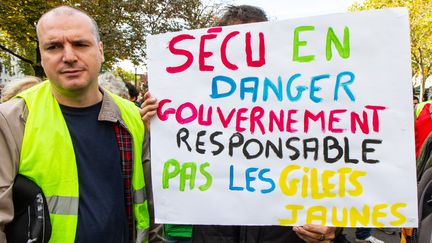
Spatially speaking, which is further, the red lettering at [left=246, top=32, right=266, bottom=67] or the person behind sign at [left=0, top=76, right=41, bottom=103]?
the person behind sign at [left=0, top=76, right=41, bottom=103]

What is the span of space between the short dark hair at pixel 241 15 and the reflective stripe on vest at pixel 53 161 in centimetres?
84

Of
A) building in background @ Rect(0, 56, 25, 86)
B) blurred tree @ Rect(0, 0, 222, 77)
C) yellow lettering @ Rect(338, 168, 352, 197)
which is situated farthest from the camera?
building in background @ Rect(0, 56, 25, 86)

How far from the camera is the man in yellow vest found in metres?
1.58

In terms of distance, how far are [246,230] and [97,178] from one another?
684mm

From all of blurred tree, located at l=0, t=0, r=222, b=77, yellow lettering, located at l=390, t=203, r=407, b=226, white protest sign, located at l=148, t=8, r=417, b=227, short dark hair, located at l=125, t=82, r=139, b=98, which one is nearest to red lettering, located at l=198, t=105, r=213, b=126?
white protest sign, located at l=148, t=8, r=417, b=227

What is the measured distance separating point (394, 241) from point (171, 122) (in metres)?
4.50

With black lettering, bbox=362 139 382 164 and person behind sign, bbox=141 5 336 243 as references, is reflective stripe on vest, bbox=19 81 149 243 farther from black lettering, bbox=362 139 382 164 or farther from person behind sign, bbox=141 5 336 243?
black lettering, bbox=362 139 382 164

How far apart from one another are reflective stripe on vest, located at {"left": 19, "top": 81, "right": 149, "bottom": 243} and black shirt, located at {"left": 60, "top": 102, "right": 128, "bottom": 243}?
4 cm

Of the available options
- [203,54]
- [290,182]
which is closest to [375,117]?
[290,182]

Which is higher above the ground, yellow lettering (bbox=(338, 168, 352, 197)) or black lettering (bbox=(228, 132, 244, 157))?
black lettering (bbox=(228, 132, 244, 157))

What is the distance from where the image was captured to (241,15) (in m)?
1.88

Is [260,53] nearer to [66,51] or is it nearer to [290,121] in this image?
[290,121]

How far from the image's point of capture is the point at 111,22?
16.8 meters

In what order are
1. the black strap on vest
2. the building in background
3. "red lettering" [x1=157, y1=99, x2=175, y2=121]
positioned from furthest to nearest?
the building in background
"red lettering" [x1=157, y1=99, x2=175, y2=121]
the black strap on vest
